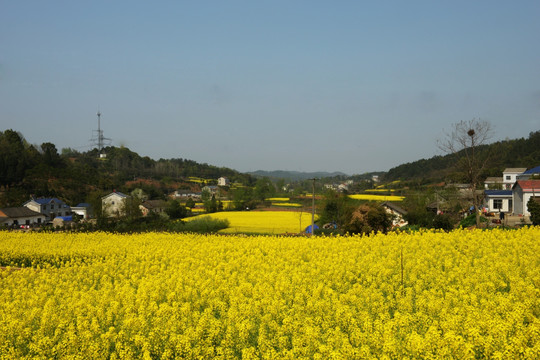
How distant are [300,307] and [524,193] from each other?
130 ft

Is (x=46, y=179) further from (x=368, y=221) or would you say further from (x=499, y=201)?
(x=499, y=201)

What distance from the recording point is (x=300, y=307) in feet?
32.1

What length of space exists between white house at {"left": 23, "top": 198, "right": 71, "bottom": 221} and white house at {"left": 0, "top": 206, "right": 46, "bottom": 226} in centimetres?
196

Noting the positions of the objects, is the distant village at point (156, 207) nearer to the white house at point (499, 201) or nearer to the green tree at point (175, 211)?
the white house at point (499, 201)

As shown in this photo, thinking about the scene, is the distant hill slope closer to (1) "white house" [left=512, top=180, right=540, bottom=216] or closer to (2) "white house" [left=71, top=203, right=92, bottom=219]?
(1) "white house" [left=512, top=180, right=540, bottom=216]

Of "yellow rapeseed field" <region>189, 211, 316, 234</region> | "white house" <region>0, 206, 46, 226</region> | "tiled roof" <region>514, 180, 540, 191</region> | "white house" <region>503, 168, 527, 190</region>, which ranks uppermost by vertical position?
"white house" <region>503, 168, 527, 190</region>

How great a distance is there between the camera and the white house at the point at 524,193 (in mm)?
39331

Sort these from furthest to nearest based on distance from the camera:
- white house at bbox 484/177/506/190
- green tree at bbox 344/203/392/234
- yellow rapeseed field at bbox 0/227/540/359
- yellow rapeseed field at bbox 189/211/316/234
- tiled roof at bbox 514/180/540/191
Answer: white house at bbox 484/177/506/190
yellow rapeseed field at bbox 189/211/316/234
tiled roof at bbox 514/180/540/191
green tree at bbox 344/203/392/234
yellow rapeseed field at bbox 0/227/540/359

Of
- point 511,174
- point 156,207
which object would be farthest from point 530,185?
point 156,207

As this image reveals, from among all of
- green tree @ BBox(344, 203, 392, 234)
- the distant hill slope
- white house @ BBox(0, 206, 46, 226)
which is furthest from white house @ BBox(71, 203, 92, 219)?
the distant hill slope

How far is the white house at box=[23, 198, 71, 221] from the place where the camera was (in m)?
64.1

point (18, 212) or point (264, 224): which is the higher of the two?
point (18, 212)

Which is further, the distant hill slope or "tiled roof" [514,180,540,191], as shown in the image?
the distant hill slope

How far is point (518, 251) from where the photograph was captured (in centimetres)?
1545
